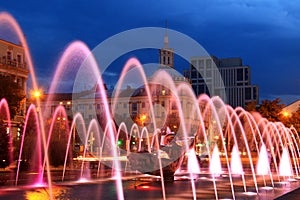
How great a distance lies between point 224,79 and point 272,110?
124926 millimetres

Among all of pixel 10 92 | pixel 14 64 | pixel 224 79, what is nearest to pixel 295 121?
pixel 10 92

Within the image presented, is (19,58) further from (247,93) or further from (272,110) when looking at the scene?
(247,93)

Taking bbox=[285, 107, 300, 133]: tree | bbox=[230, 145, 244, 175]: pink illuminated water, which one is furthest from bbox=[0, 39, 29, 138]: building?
bbox=[285, 107, 300, 133]: tree

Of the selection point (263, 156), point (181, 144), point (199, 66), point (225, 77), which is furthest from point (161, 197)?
point (225, 77)

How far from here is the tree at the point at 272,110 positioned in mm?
56062

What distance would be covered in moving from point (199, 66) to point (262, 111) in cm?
11537

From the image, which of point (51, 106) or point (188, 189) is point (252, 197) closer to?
point (188, 189)

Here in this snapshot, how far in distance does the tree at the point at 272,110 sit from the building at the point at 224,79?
343 ft

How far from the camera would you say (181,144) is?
846 inches

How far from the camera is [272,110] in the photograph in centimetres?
5656

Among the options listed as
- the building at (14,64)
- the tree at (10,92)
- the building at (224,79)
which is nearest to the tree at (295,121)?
the building at (14,64)

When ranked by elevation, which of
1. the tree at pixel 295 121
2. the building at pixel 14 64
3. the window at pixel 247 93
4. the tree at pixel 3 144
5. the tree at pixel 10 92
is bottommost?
the tree at pixel 3 144

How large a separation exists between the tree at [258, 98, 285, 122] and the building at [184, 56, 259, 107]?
343ft

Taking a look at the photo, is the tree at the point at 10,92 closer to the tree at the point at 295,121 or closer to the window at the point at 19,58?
the window at the point at 19,58
